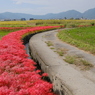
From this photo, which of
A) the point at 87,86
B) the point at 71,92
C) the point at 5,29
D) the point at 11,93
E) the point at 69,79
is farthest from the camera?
the point at 5,29

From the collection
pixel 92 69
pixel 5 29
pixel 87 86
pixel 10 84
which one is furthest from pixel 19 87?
pixel 5 29

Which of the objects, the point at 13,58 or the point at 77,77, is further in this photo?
the point at 13,58

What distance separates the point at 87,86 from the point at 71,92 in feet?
1.51

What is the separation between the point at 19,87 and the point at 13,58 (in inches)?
79.4

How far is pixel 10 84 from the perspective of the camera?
3508 millimetres

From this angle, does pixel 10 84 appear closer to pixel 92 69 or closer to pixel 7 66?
pixel 7 66

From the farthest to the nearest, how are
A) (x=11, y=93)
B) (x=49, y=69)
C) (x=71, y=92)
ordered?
1. (x=49, y=69)
2. (x=71, y=92)
3. (x=11, y=93)

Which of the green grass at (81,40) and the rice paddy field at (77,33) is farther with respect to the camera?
the rice paddy field at (77,33)

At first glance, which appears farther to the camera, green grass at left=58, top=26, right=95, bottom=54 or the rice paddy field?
the rice paddy field

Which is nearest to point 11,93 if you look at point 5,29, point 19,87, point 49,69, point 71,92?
point 19,87

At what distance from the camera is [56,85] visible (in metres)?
4.34

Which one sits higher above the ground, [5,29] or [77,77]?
[77,77]

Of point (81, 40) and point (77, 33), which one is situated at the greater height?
point (81, 40)

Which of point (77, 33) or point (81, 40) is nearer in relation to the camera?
point (81, 40)
